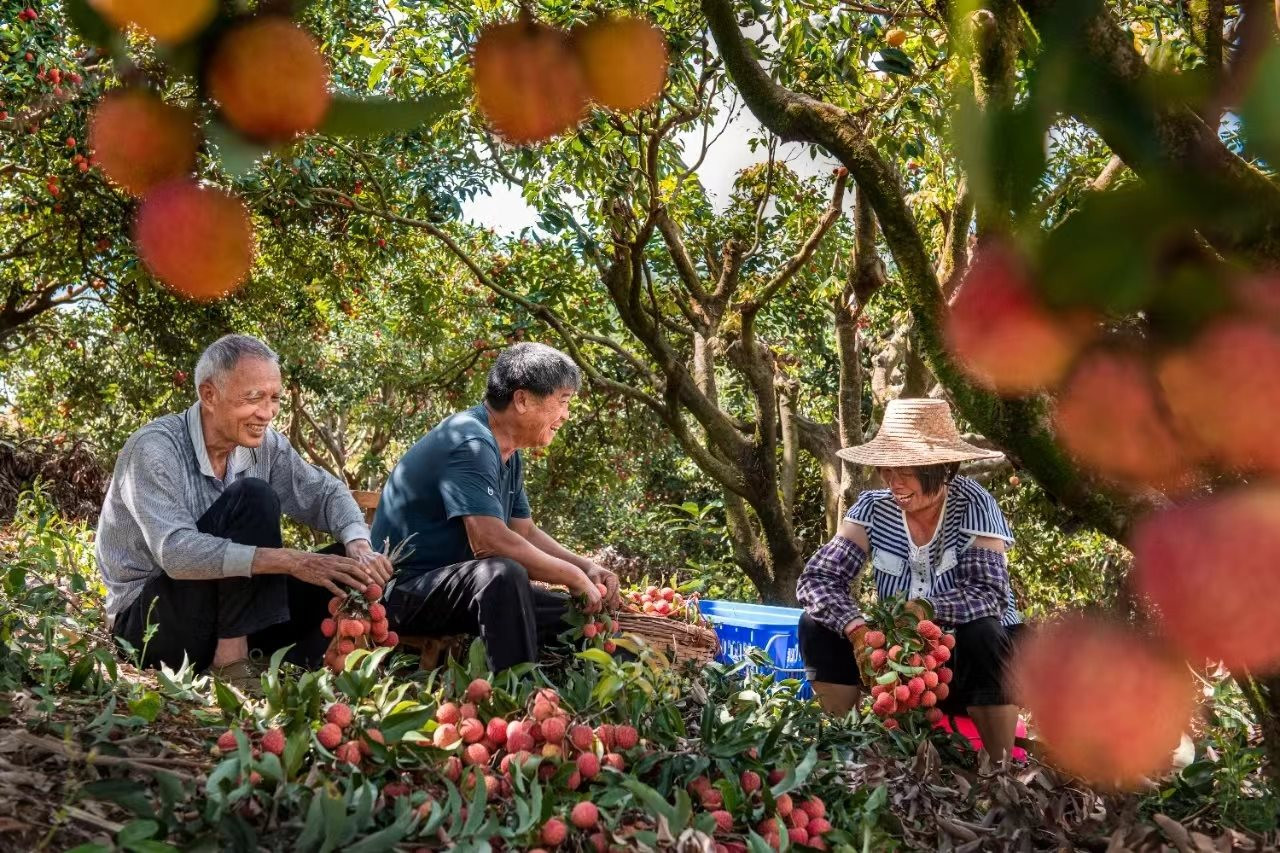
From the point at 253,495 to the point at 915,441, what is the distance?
186 cm

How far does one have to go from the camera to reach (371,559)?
9.39ft

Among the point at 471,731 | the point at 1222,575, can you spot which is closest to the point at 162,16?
the point at 1222,575

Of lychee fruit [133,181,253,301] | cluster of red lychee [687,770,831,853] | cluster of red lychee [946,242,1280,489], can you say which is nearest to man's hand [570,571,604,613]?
cluster of red lychee [687,770,831,853]

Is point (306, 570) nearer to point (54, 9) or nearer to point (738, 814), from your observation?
point (738, 814)

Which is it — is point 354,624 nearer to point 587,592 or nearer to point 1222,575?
point 587,592

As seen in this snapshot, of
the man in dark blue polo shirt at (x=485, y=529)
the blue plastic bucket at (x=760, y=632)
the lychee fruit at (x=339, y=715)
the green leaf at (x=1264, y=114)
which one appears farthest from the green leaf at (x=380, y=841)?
the blue plastic bucket at (x=760, y=632)

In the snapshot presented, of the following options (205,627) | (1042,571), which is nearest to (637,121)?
(205,627)

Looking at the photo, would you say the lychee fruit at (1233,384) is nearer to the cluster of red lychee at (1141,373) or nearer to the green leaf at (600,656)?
the cluster of red lychee at (1141,373)

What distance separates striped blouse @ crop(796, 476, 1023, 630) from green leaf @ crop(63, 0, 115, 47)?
2748mm

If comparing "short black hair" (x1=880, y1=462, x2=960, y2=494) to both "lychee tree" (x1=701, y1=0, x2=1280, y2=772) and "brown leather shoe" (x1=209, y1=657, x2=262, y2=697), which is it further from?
"lychee tree" (x1=701, y1=0, x2=1280, y2=772)

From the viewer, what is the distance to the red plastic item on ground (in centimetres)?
276

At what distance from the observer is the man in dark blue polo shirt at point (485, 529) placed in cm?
285

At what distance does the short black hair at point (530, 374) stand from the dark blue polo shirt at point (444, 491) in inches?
4.6

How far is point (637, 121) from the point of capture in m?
4.90
